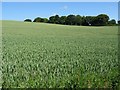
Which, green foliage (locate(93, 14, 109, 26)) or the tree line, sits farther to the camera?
green foliage (locate(93, 14, 109, 26))

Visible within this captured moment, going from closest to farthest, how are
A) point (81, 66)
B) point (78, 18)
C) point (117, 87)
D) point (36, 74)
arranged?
point (117, 87), point (36, 74), point (81, 66), point (78, 18)

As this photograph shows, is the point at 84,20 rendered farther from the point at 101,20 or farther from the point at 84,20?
the point at 101,20

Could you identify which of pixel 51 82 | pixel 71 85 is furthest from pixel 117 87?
pixel 51 82

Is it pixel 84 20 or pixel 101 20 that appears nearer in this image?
pixel 84 20

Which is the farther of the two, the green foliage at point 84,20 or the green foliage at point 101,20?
the green foliage at point 101,20

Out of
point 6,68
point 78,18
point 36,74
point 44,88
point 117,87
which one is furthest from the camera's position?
point 78,18

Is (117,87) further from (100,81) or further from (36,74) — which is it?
(36,74)

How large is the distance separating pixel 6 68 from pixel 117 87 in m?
4.48

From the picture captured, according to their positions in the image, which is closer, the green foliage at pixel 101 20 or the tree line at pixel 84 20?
the tree line at pixel 84 20

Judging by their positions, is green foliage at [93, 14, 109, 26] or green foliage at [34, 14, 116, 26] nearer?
green foliage at [34, 14, 116, 26]

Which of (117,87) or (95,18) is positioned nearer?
(117,87)

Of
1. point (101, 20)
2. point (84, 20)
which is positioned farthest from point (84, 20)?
point (101, 20)

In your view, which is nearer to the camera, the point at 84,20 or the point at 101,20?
the point at 84,20

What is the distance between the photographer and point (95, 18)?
3720 inches
